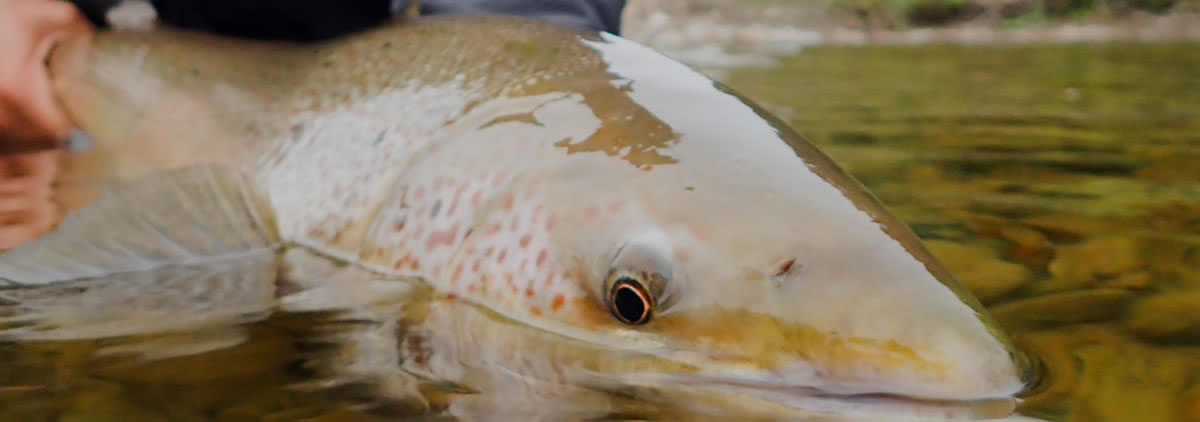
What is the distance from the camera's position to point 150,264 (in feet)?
6.17

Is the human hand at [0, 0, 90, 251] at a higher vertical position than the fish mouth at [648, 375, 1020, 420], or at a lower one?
higher

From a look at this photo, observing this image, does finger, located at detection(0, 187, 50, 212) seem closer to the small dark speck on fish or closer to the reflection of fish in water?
the reflection of fish in water

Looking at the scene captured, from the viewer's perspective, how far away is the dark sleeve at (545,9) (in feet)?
9.74

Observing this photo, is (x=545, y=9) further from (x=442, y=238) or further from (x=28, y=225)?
(x=28, y=225)

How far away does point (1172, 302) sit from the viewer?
1.52 m

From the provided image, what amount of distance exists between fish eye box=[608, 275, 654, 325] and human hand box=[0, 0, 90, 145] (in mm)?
2110

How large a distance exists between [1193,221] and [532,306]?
146 cm

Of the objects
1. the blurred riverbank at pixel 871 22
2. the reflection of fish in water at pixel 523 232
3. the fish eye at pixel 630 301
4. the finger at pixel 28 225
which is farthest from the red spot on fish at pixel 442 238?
the blurred riverbank at pixel 871 22

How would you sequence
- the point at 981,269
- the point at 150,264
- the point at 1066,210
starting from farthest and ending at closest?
the point at 1066,210
the point at 150,264
the point at 981,269

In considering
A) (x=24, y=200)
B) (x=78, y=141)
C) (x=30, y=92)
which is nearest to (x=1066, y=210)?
(x=24, y=200)

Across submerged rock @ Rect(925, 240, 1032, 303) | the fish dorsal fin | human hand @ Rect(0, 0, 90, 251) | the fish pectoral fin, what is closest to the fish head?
submerged rock @ Rect(925, 240, 1032, 303)

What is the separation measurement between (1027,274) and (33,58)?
261 cm

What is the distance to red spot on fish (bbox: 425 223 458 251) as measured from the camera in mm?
1773

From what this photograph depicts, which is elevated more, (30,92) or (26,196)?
(30,92)
